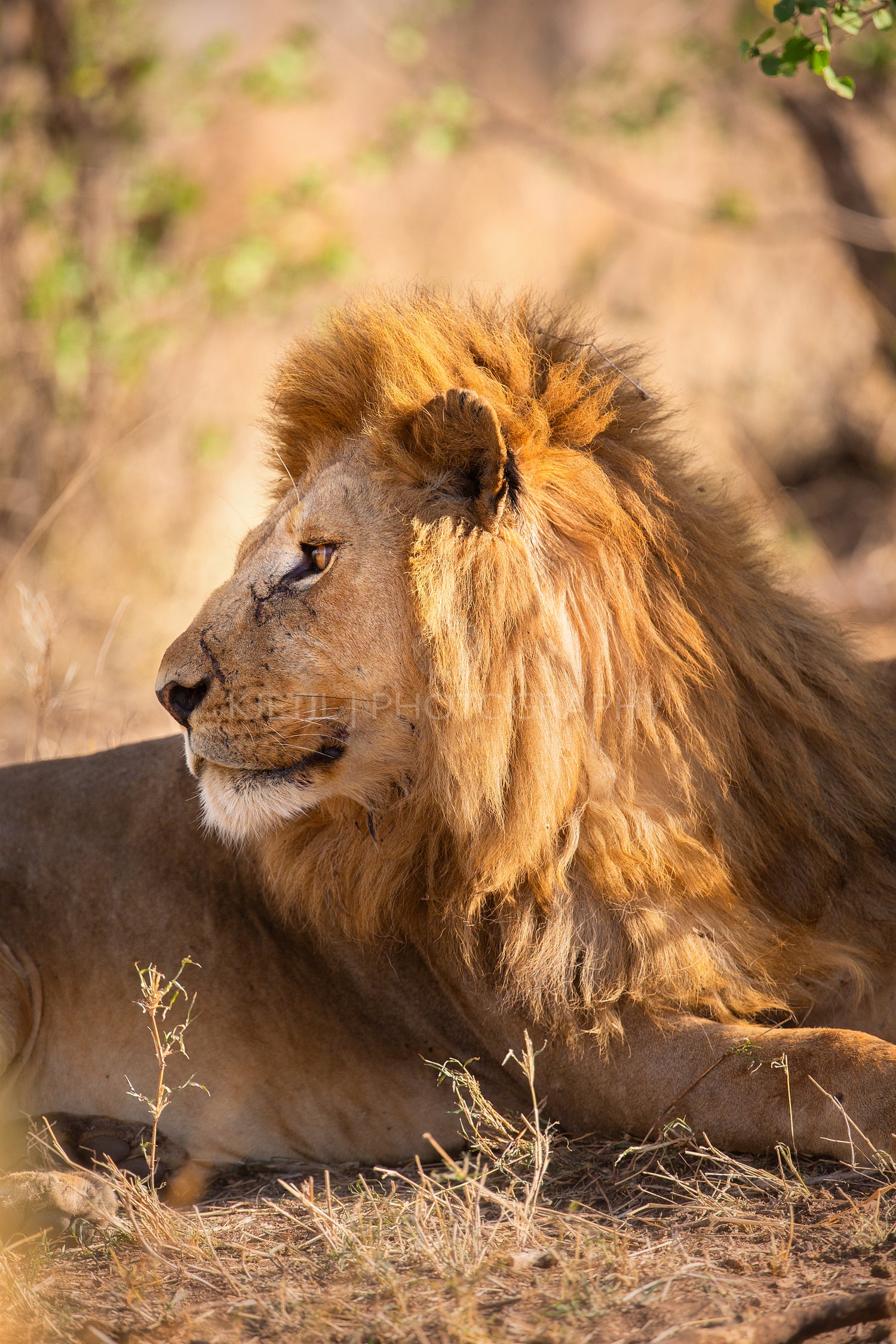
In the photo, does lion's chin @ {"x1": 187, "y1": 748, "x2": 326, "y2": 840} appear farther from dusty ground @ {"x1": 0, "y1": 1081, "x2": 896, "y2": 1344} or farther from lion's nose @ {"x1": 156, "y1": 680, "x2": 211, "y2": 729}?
dusty ground @ {"x1": 0, "y1": 1081, "x2": 896, "y2": 1344}

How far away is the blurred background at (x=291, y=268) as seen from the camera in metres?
7.12

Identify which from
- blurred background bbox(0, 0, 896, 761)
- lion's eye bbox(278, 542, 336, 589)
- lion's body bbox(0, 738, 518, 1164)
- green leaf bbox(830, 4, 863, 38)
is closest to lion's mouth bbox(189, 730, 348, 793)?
lion's eye bbox(278, 542, 336, 589)

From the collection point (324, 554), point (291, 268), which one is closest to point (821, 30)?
point (324, 554)

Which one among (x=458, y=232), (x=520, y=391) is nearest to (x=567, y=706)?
(x=520, y=391)

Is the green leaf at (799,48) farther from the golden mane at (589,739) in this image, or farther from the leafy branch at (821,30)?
the golden mane at (589,739)

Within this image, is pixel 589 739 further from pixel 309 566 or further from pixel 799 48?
pixel 799 48

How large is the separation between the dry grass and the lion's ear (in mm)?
1172

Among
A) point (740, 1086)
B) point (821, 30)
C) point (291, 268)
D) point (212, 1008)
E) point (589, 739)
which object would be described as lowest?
point (740, 1086)

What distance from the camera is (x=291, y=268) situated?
7957mm

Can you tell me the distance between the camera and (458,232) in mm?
11695

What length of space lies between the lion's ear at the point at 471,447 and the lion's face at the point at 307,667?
0.16 metres

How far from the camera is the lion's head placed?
98.9 inches

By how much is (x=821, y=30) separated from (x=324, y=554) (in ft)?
5.92

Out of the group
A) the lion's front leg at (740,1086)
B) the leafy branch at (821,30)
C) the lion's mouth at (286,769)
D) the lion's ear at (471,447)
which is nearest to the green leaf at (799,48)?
the leafy branch at (821,30)
